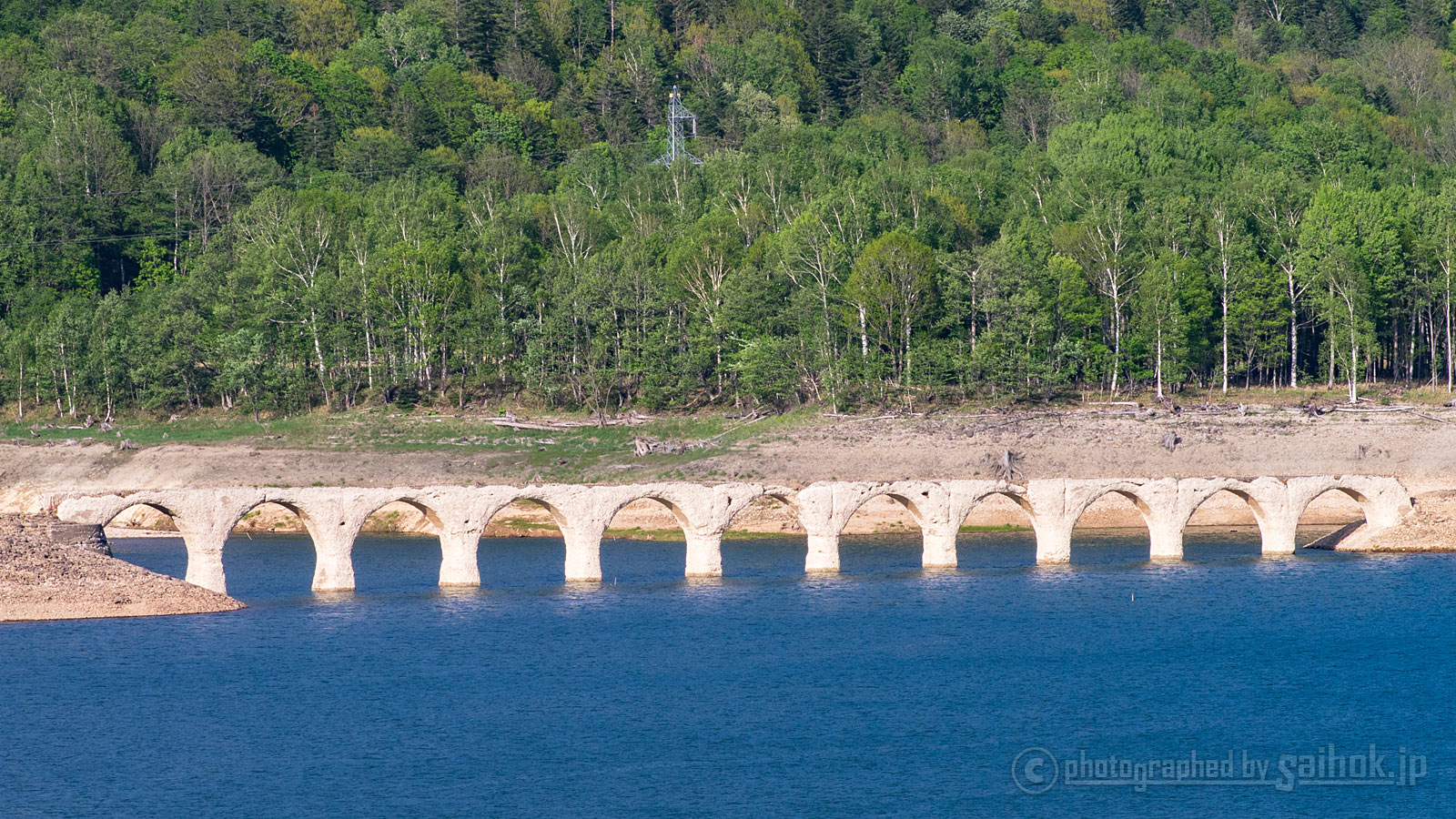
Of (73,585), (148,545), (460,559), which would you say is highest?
(73,585)

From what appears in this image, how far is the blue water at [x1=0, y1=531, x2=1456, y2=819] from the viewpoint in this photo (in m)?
36.3

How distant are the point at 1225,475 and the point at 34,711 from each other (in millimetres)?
49627

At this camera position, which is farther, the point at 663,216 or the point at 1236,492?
the point at 663,216

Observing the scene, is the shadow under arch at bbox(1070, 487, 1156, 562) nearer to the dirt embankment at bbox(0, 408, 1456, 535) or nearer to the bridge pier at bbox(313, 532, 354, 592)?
the dirt embankment at bbox(0, 408, 1456, 535)

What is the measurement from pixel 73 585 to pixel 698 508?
19.8m

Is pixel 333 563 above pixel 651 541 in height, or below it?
above

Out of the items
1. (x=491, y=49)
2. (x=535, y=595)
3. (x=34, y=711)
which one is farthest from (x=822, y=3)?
(x=34, y=711)

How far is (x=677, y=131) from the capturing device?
421ft

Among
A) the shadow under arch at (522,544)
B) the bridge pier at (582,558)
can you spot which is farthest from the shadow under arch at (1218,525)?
the shadow under arch at (522,544)

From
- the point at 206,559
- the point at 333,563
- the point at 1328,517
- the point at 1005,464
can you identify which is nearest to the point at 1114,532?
the point at 1005,464

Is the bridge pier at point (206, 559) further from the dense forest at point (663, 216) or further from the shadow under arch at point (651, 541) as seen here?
the dense forest at point (663, 216)

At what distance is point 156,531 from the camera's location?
8200 centimetres

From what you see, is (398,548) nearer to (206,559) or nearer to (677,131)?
(206,559)

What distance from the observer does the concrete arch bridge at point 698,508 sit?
175 feet
